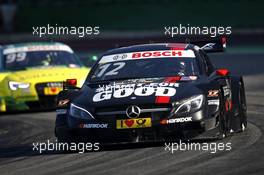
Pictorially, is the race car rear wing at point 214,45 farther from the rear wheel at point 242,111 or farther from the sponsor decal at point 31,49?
the sponsor decal at point 31,49

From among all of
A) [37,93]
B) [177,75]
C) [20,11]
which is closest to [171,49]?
[177,75]

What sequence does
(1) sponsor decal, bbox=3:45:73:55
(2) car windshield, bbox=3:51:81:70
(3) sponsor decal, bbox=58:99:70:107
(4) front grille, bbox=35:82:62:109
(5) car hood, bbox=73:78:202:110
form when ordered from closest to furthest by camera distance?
1. (5) car hood, bbox=73:78:202:110
2. (3) sponsor decal, bbox=58:99:70:107
3. (4) front grille, bbox=35:82:62:109
4. (2) car windshield, bbox=3:51:81:70
5. (1) sponsor decal, bbox=3:45:73:55

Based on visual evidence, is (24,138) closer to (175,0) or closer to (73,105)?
(73,105)

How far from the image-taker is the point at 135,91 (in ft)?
33.1

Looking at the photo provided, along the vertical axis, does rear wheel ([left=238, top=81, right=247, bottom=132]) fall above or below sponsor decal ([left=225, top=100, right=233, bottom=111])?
below

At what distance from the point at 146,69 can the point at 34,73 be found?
5862 mm

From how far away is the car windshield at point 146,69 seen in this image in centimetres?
1090

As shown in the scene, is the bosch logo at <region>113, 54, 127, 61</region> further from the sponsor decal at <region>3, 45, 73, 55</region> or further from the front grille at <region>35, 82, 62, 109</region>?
the sponsor decal at <region>3, 45, 73, 55</region>

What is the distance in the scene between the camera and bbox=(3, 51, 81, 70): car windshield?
57.1ft

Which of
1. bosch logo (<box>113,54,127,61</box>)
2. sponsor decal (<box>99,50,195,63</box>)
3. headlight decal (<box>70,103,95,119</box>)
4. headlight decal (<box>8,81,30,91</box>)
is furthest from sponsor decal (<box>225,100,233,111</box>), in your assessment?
headlight decal (<box>8,81,30,91</box>)

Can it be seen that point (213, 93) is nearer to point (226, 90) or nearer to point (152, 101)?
point (226, 90)

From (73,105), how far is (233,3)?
98.6 feet

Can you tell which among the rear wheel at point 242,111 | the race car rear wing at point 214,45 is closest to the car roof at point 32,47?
the race car rear wing at point 214,45

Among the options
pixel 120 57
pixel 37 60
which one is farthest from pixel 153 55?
pixel 37 60
